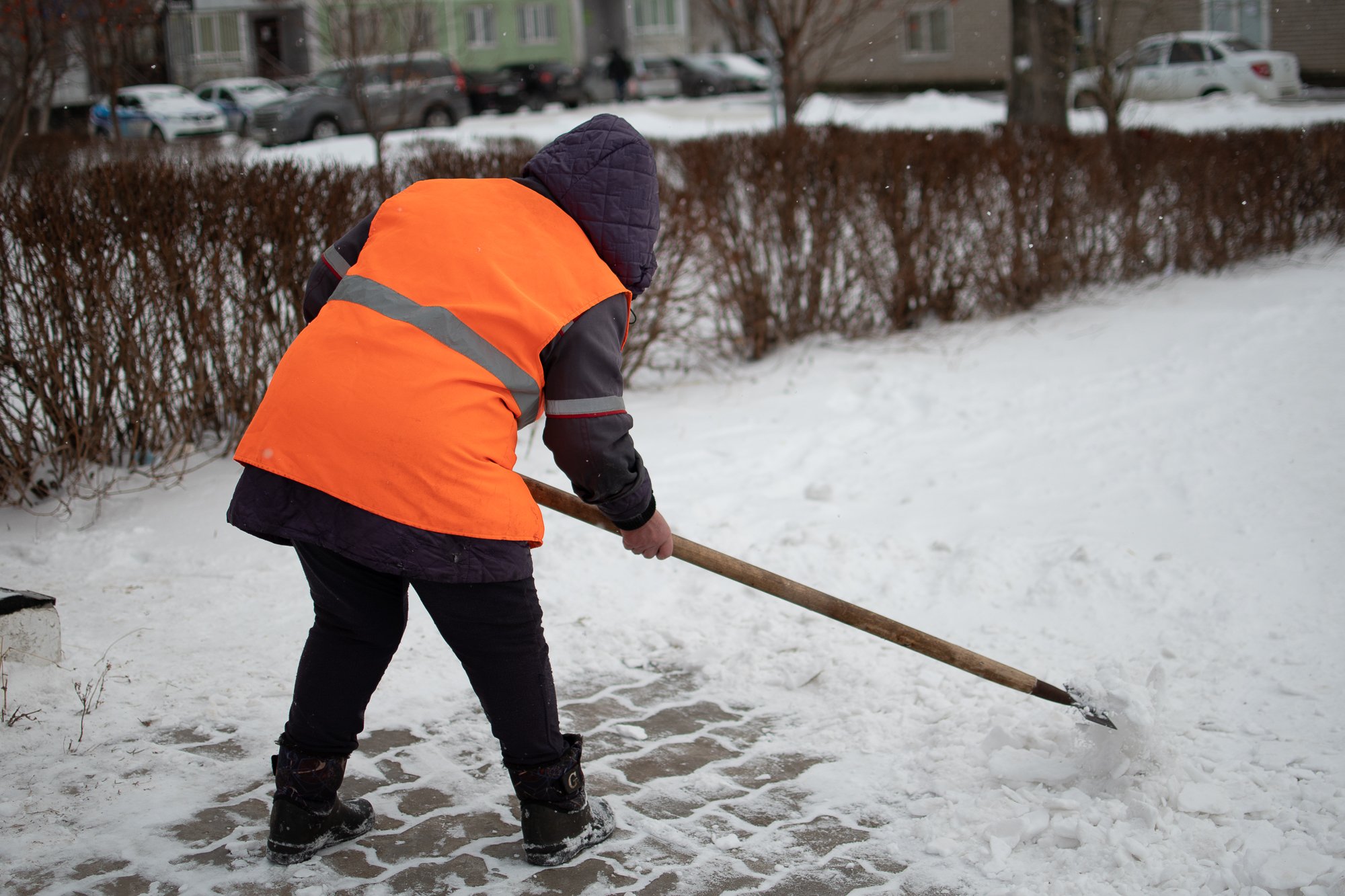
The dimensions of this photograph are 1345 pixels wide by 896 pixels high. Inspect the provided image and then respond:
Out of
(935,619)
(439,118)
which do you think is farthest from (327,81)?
(935,619)

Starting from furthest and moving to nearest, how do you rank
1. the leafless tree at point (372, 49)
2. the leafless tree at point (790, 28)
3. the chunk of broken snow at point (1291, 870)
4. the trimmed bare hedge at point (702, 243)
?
the leafless tree at point (372, 49), the leafless tree at point (790, 28), the trimmed bare hedge at point (702, 243), the chunk of broken snow at point (1291, 870)

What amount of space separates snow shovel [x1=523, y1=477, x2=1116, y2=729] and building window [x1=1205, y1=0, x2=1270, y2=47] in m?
22.5

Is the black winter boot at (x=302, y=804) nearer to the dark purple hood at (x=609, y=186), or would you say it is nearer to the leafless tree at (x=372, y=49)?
the dark purple hood at (x=609, y=186)

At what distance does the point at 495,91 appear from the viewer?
26828 millimetres

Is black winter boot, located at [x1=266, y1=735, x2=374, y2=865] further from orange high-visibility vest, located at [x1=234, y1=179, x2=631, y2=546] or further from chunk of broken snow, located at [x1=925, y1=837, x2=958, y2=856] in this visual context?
chunk of broken snow, located at [x1=925, y1=837, x2=958, y2=856]

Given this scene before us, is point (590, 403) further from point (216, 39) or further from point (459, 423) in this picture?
point (216, 39)

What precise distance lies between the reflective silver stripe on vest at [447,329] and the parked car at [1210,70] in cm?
1839

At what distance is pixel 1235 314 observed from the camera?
6926 mm

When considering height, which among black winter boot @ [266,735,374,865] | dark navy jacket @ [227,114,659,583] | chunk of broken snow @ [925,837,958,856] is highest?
dark navy jacket @ [227,114,659,583]

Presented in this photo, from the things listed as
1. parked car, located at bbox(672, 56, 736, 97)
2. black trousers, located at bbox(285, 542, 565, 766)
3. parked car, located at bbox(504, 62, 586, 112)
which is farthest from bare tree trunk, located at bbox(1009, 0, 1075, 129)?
parked car, located at bbox(672, 56, 736, 97)

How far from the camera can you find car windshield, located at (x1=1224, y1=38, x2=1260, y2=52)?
19703 mm

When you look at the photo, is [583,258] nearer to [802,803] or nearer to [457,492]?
[457,492]

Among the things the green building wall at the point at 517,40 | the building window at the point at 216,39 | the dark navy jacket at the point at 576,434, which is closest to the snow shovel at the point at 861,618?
the dark navy jacket at the point at 576,434

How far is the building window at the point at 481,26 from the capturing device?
39.5 meters
